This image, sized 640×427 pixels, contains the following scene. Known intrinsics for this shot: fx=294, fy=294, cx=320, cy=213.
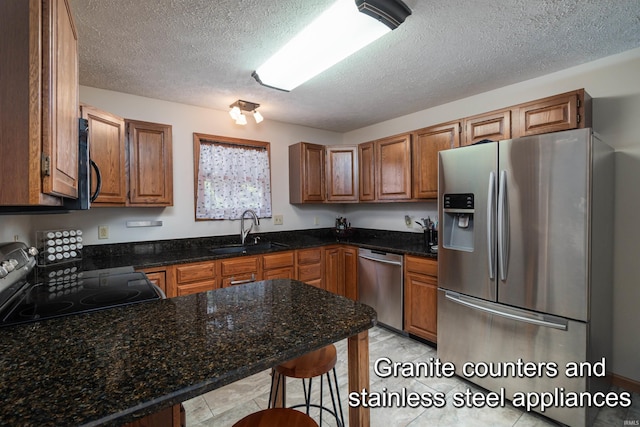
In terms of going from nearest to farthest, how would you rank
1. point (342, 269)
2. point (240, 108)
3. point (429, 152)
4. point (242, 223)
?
point (429, 152), point (240, 108), point (242, 223), point (342, 269)

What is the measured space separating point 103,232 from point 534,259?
11.2ft

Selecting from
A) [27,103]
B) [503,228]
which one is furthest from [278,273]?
[27,103]

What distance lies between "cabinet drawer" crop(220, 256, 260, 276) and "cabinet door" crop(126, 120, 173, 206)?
0.78 metres

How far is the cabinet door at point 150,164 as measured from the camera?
8.34ft

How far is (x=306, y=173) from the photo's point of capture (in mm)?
3686

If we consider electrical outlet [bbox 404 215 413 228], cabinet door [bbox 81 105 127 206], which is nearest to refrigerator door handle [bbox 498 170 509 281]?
electrical outlet [bbox 404 215 413 228]

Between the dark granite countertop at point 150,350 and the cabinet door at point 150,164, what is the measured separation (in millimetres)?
1652

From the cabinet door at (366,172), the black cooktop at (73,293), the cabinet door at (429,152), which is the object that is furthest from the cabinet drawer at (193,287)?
the cabinet door at (429,152)

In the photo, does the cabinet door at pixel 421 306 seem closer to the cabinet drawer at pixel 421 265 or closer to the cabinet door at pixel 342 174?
the cabinet drawer at pixel 421 265

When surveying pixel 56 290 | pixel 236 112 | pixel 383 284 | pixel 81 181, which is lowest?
pixel 383 284

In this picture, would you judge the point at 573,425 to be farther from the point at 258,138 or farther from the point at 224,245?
the point at 258,138

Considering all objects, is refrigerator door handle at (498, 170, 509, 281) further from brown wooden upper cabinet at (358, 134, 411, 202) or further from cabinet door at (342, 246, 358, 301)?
cabinet door at (342, 246, 358, 301)

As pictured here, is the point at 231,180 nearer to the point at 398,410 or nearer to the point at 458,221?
the point at 458,221

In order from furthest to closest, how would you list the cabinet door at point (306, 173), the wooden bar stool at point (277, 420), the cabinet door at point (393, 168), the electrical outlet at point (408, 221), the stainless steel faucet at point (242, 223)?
the cabinet door at point (306, 173), the electrical outlet at point (408, 221), the stainless steel faucet at point (242, 223), the cabinet door at point (393, 168), the wooden bar stool at point (277, 420)
